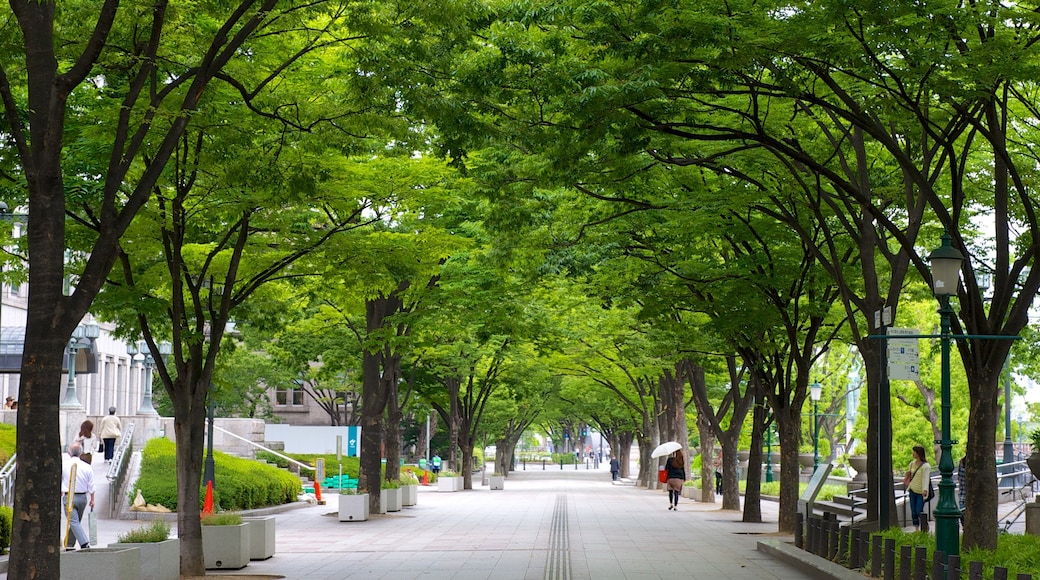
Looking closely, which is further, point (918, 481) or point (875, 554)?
point (918, 481)

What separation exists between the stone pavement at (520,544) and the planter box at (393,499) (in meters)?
0.33

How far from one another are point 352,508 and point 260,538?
36.3ft

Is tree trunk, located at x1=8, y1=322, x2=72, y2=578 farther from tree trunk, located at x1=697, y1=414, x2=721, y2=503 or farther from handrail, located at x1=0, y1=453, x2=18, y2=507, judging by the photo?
tree trunk, located at x1=697, y1=414, x2=721, y2=503

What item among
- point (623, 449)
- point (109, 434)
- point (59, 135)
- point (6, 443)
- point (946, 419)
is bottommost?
point (623, 449)

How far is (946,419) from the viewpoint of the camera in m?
13.2

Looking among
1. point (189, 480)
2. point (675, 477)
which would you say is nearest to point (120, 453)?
point (675, 477)

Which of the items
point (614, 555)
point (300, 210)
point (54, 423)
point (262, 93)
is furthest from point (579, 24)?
point (614, 555)

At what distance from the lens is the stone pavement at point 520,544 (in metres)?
17.7

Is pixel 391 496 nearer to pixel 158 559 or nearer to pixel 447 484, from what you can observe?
pixel 158 559

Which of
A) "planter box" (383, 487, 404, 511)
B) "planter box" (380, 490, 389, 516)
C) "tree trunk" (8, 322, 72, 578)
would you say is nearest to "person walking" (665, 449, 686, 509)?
"planter box" (383, 487, 404, 511)

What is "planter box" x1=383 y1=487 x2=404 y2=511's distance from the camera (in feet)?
112

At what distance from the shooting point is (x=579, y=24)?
13523 millimetres

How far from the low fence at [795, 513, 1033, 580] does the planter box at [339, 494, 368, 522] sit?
525 inches

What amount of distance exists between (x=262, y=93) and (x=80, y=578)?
18.9 feet
